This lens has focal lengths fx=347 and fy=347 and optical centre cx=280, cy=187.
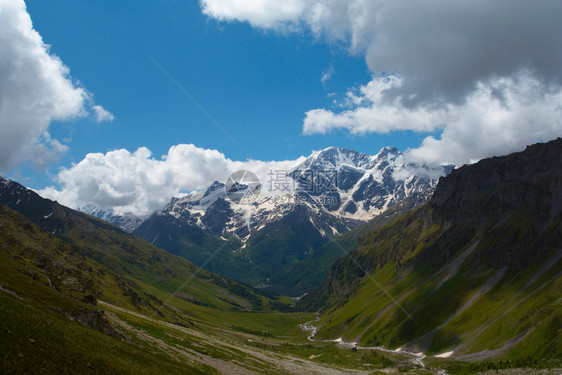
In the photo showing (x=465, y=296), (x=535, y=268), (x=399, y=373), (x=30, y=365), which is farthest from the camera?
(x=465, y=296)

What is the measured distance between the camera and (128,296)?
532 ft

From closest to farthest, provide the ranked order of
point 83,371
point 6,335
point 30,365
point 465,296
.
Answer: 1. point 30,365
2. point 6,335
3. point 83,371
4. point 465,296

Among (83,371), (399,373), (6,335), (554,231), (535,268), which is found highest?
(554,231)

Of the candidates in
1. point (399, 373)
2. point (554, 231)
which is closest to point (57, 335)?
point (399, 373)

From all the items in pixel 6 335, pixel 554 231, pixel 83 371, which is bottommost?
pixel 83 371

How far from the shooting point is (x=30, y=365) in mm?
23984

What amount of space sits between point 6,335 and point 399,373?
11634 centimetres

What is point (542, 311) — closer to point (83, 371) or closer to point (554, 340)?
point (554, 340)

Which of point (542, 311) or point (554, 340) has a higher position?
point (542, 311)

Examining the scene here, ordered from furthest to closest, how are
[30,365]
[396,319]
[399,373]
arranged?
[396,319], [399,373], [30,365]

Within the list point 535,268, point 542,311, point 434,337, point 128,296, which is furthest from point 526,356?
point 128,296

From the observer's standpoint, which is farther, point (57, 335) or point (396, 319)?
point (396, 319)

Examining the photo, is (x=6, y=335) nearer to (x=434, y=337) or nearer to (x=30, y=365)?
(x=30, y=365)

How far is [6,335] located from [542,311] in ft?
469
